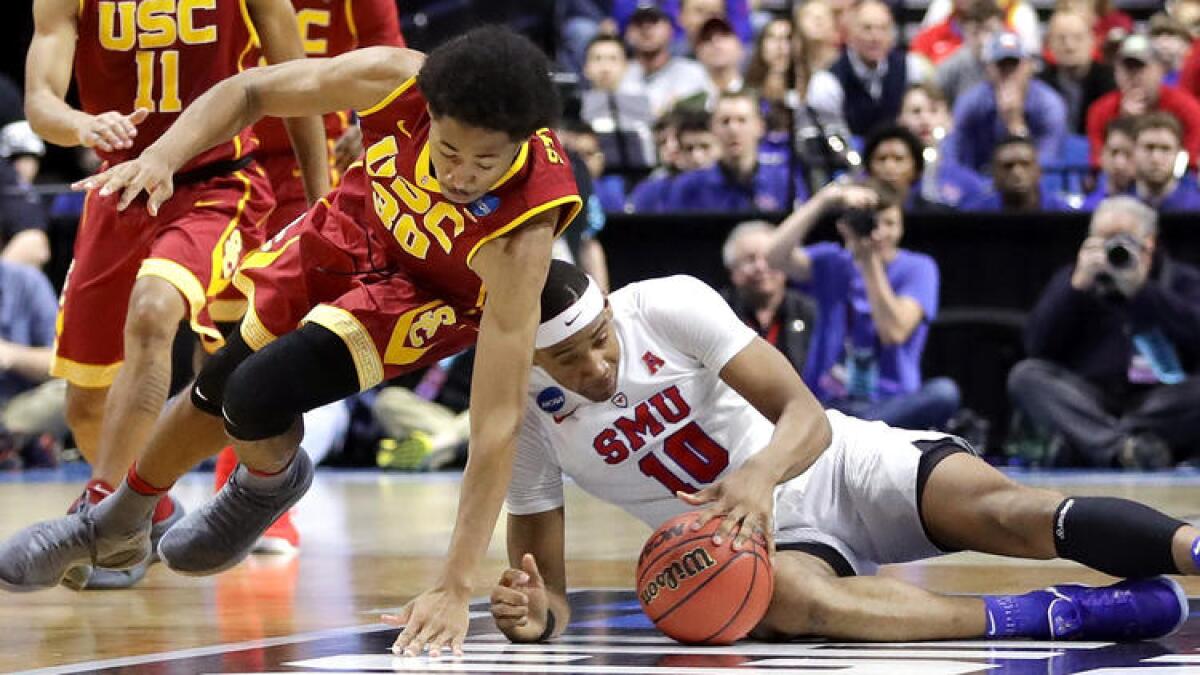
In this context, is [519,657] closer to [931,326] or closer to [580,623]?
[580,623]

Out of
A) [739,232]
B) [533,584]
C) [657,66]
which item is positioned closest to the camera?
[533,584]

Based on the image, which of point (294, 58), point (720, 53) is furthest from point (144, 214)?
point (720, 53)

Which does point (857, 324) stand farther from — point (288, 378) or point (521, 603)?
point (521, 603)

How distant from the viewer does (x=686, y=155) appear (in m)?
10.8

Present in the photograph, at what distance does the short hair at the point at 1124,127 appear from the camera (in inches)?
385

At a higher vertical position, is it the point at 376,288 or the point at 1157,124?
the point at 376,288

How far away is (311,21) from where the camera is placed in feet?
21.9

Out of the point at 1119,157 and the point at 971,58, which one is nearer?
the point at 1119,157

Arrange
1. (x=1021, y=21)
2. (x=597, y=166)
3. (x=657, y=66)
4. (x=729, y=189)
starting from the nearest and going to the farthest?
(x=729, y=189) < (x=597, y=166) < (x=657, y=66) < (x=1021, y=21)

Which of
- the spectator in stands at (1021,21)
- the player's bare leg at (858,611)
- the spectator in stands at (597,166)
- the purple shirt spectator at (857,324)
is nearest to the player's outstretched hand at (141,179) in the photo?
the player's bare leg at (858,611)

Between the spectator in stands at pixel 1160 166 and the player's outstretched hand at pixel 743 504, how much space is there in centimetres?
613

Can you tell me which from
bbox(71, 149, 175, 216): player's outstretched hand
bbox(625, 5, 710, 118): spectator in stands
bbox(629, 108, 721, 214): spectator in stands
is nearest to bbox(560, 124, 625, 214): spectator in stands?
bbox(629, 108, 721, 214): spectator in stands

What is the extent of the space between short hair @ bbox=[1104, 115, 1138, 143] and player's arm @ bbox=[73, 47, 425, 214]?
230 inches

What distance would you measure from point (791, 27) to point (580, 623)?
6.26 metres
